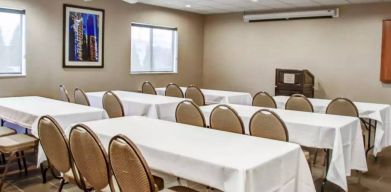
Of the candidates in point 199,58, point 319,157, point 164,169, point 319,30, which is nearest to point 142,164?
point 164,169

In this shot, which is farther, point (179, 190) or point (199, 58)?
point (199, 58)

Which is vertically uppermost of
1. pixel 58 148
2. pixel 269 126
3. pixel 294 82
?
pixel 294 82

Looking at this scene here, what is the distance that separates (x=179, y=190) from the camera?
2453 mm

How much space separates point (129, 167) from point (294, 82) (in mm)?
5536

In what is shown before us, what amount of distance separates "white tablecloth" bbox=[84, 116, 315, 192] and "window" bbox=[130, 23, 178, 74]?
16.1 feet

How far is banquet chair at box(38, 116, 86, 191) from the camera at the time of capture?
101 inches

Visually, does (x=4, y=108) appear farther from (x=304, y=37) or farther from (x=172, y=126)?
(x=304, y=37)

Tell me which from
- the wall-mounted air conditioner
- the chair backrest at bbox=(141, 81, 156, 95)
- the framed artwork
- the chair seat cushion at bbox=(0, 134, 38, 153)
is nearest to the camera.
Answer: the chair seat cushion at bbox=(0, 134, 38, 153)

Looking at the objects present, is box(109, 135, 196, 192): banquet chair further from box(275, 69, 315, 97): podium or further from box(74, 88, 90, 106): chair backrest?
box(275, 69, 315, 97): podium

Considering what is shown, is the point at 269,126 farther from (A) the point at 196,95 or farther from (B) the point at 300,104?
(A) the point at 196,95

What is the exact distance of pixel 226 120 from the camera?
349 cm

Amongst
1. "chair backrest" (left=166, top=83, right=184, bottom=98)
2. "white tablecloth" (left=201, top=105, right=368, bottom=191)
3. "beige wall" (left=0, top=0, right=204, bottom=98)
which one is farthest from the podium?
"white tablecloth" (left=201, top=105, right=368, bottom=191)

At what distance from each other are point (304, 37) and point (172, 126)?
539 cm

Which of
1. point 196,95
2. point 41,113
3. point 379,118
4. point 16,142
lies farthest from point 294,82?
point 16,142
